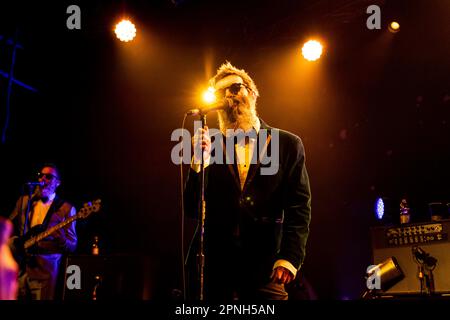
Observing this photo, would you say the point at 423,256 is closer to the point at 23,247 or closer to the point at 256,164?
the point at 256,164

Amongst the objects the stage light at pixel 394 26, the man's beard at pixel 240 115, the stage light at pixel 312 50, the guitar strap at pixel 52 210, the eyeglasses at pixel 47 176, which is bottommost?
the guitar strap at pixel 52 210

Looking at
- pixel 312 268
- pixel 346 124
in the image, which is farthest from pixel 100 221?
pixel 346 124

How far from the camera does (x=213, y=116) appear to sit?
6.34 meters

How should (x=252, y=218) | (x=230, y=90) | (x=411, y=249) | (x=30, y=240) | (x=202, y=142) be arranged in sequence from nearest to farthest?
(x=202, y=142) < (x=252, y=218) < (x=230, y=90) < (x=411, y=249) < (x=30, y=240)

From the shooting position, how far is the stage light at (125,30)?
19.2 feet

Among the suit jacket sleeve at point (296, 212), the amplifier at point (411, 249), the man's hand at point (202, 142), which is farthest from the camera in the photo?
the amplifier at point (411, 249)

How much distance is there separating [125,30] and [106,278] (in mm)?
3120

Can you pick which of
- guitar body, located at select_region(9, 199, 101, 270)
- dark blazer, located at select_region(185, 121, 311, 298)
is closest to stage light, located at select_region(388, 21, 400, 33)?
dark blazer, located at select_region(185, 121, 311, 298)

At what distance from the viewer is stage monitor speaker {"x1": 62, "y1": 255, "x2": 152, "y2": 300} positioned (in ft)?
17.4

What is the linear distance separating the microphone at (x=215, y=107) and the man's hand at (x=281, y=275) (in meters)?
0.91

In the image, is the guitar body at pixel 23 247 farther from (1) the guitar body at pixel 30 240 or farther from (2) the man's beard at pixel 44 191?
(2) the man's beard at pixel 44 191

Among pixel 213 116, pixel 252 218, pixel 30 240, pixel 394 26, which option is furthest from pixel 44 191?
pixel 394 26

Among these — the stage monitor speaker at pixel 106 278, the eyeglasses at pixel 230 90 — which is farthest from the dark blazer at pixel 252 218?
the stage monitor speaker at pixel 106 278

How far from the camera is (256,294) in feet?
7.49
